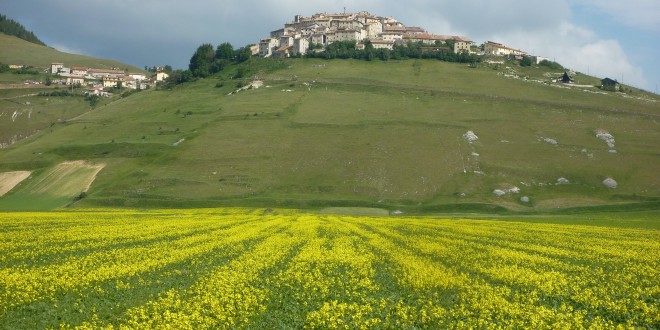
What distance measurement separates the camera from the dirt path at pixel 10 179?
11861 centimetres

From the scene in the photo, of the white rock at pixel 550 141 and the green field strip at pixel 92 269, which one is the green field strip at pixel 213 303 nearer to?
the green field strip at pixel 92 269

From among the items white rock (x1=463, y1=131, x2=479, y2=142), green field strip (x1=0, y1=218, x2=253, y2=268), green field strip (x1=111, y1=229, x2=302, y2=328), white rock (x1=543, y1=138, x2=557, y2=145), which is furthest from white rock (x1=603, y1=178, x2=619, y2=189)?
green field strip (x1=111, y1=229, x2=302, y2=328)

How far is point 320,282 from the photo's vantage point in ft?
90.5

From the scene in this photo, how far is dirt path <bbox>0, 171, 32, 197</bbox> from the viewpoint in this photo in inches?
4670

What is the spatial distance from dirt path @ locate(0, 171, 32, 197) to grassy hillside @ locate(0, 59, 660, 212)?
368 cm

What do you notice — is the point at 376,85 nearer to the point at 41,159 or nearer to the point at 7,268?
the point at 41,159

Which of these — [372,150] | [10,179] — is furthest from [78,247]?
[10,179]

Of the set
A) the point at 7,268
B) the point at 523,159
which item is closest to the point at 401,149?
the point at 523,159

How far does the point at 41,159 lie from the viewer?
13512cm

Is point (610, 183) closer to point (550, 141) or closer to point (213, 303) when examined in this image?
point (550, 141)

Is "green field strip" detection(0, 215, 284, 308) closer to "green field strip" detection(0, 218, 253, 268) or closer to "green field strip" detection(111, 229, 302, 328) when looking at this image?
"green field strip" detection(0, 218, 253, 268)

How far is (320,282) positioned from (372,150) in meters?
107

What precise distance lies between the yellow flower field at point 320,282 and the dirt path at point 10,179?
81.6 meters

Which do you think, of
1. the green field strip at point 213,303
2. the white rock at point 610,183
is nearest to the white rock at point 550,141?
the white rock at point 610,183
